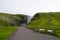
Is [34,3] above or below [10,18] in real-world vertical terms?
above

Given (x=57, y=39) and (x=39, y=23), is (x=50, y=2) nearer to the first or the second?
(x=39, y=23)

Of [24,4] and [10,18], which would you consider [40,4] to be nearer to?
[24,4]

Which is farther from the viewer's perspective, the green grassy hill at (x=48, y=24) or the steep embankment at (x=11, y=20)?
the steep embankment at (x=11, y=20)

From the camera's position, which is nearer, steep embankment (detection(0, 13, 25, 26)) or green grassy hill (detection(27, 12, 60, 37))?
green grassy hill (detection(27, 12, 60, 37))

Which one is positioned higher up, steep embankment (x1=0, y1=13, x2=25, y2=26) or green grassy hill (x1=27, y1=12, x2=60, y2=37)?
green grassy hill (x1=27, y1=12, x2=60, y2=37)

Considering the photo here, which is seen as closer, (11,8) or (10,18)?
(10,18)

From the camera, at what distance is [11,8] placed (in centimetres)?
194

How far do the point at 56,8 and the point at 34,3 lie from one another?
334 millimetres

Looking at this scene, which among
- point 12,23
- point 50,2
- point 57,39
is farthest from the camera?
point 50,2

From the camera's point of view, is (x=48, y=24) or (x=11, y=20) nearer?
(x=48, y=24)

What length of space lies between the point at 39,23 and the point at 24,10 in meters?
0.58

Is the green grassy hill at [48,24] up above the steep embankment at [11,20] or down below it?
above

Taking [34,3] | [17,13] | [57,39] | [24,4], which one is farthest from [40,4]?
[57,39]

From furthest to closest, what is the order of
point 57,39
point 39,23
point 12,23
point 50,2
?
point 50,2 < point 12,23 < point 39,23 < point 57,39
